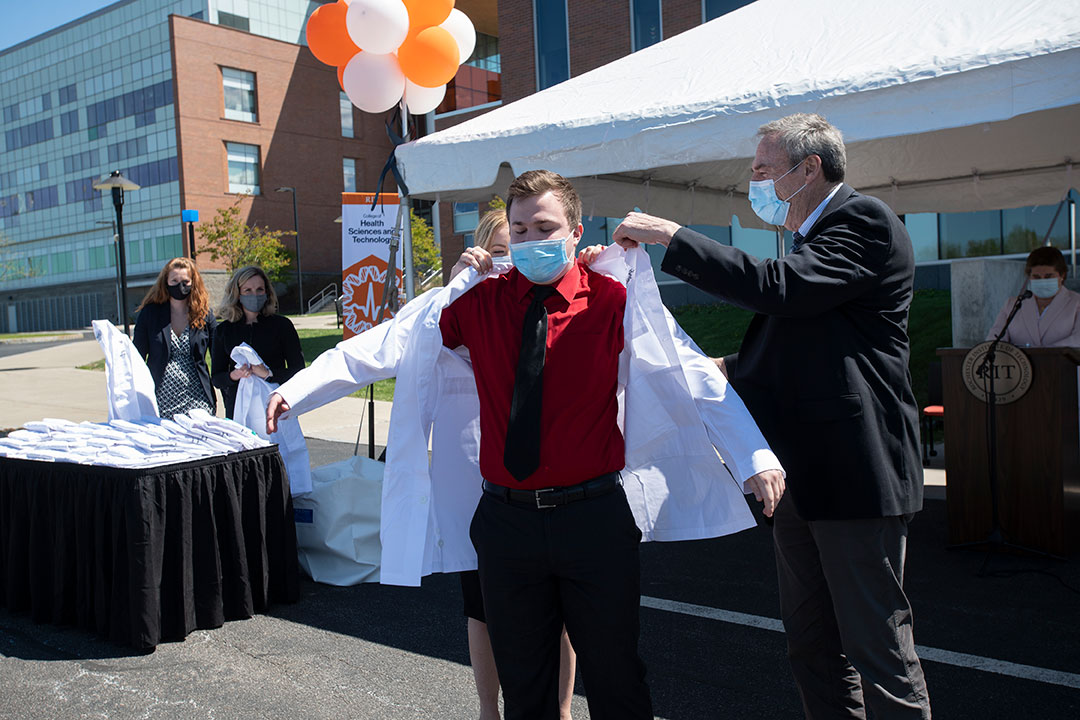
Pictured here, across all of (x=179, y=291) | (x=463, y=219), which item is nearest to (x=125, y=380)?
(x=179, y=291)

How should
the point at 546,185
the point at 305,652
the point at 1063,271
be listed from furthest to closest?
the point at 1063,271, the point at 305,652, the point at 546,185

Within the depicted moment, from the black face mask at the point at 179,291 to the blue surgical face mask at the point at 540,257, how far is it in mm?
4235

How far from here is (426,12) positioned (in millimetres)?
6301

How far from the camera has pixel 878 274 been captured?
2328 mm

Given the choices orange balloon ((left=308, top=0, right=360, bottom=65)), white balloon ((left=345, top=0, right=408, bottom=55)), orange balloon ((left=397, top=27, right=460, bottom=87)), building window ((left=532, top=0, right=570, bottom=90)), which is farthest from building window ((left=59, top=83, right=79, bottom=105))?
white balloon ((left=345, top=0, right=408, bottom=55))

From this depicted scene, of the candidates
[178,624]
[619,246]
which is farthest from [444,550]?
[178,624]

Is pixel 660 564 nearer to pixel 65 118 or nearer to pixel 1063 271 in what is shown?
pixel 1063 271

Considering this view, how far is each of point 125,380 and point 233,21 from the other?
5045cm

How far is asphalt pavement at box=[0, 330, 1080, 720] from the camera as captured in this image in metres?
3.42

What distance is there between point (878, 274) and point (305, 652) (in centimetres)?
311

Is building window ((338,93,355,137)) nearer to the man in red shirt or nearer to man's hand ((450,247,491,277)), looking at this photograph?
man's hand ((450,247,491,277))

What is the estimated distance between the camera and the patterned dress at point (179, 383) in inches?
228

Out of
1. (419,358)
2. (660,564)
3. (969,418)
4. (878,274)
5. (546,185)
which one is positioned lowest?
(660,564)

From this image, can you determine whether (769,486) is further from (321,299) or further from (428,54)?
(321,299)
